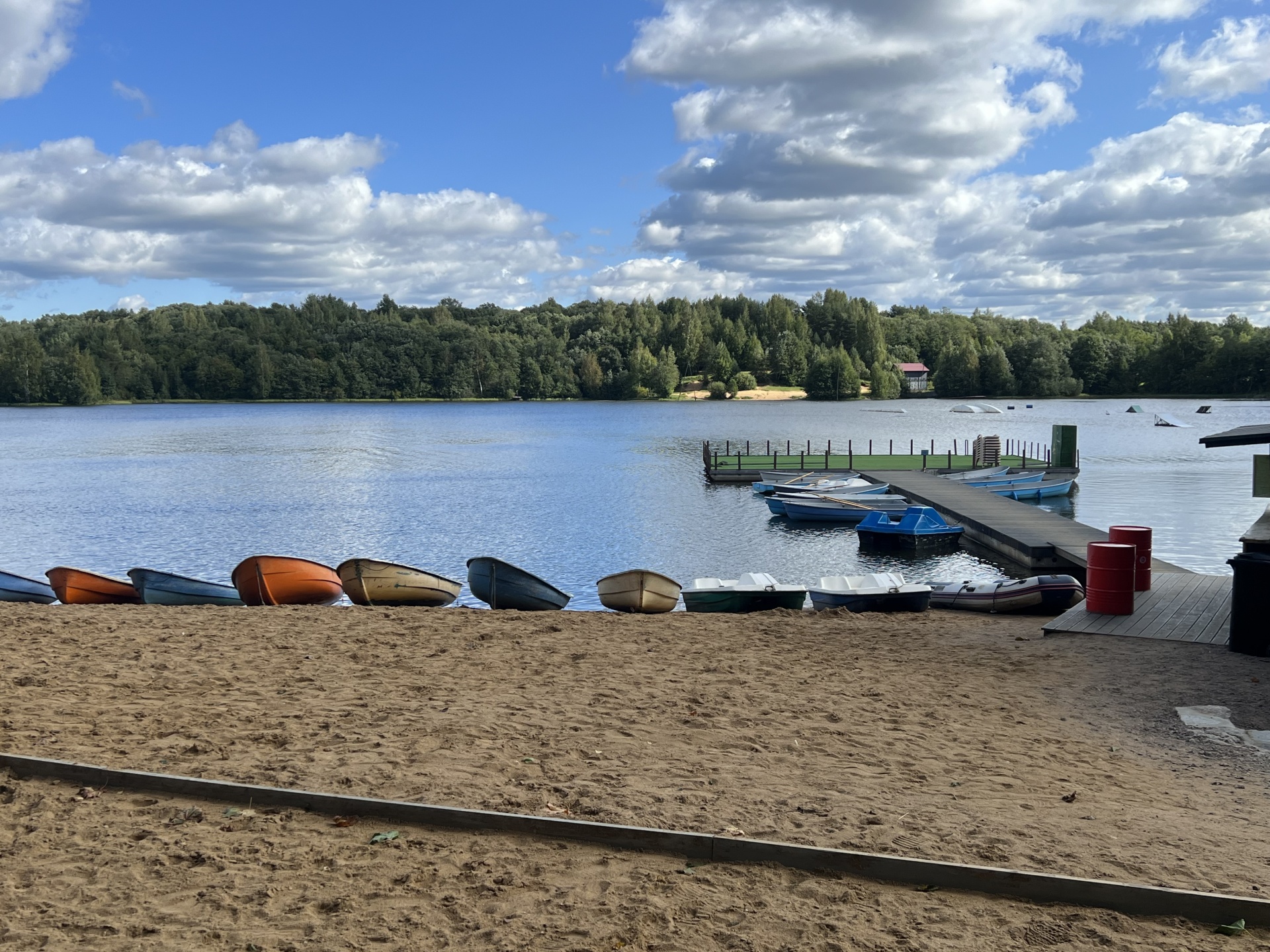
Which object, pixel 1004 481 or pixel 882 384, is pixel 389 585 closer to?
pixel 1004 481

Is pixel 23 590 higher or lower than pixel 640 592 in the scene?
lower

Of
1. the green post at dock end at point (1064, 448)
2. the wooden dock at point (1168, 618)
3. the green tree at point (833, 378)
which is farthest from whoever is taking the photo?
the green tree at point (833, 378)

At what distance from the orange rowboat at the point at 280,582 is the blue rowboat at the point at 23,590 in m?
3.69

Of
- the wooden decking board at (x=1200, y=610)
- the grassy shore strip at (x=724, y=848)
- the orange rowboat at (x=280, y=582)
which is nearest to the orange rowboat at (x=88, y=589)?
the orange rowboat at (x=280, y=582)

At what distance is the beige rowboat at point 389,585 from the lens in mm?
15859

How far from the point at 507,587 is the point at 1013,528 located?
54.4ft

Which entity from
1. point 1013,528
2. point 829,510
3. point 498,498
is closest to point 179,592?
point 1013,528

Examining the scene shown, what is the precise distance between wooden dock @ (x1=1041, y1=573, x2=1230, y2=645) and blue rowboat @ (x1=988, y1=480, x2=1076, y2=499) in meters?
26.6

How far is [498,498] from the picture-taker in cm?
4312

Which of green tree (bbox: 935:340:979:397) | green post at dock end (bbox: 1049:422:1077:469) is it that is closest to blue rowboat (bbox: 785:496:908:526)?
green post at dock end (bbox: 1049:422:1077:469)

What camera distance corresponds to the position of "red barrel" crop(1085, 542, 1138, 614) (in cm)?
1280

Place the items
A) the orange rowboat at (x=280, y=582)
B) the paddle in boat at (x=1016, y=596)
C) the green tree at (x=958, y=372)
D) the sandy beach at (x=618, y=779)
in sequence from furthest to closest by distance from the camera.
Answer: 1. the green tree at (x=958, y=372)
2. the orange rowboat at (x=280, y=582)
3. the paddle in boat at (x=1016, y=596)
4. the sandy beach at (x=618, y=779)

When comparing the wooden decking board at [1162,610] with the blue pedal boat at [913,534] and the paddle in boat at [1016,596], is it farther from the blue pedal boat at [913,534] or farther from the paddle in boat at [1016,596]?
the blue pedal boat at [913,534]

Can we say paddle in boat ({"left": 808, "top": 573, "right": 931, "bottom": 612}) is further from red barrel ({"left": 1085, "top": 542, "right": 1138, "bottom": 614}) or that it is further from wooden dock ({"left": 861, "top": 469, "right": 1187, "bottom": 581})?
wooden dock ({"left": 861, "top": 469, "right": 1187, "bottom": 581})
